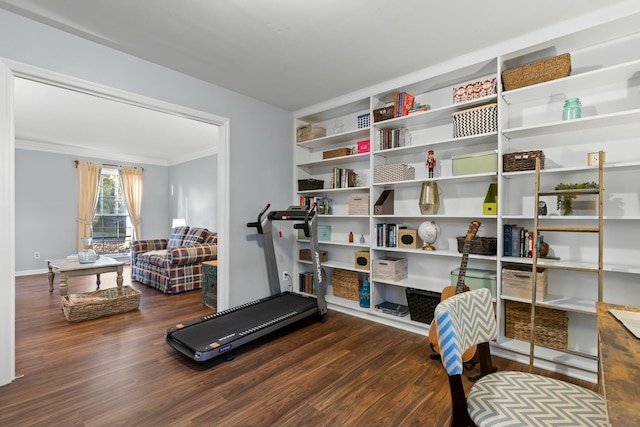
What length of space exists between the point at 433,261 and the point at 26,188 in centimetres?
766

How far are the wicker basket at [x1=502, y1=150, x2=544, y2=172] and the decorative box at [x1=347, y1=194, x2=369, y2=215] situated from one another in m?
1.44

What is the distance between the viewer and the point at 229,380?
85.4 inches

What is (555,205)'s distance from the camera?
8.22 ft

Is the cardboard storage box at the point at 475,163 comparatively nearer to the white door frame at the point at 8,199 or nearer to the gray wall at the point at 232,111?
the gray wall at the point at 232,111

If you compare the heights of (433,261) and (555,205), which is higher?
(555,205)

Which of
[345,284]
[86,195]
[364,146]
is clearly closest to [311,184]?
[364,146]

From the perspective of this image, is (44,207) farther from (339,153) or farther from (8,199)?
(339,153)

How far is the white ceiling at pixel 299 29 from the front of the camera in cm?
201

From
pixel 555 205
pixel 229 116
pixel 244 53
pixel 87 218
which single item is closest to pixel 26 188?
pixel 87 218

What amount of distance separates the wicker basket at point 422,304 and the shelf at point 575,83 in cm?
192

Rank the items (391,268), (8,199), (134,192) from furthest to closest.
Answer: (134,192) < (391,268) < (8,199)

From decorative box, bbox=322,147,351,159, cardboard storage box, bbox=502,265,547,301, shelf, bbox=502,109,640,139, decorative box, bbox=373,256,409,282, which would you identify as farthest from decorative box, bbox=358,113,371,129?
cardboard storage box, bbox=502,265,547,301

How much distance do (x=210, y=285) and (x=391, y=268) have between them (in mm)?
2376

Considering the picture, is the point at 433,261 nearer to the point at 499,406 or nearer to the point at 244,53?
the point at 499,406
